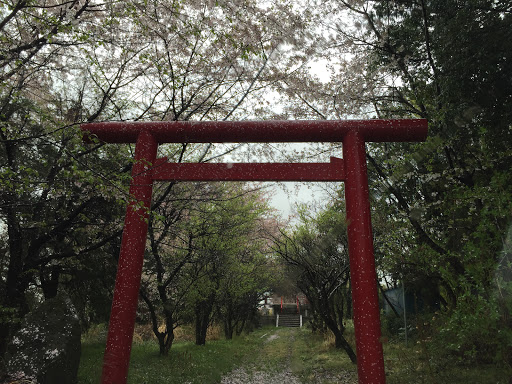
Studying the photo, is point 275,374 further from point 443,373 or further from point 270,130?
point 270,130

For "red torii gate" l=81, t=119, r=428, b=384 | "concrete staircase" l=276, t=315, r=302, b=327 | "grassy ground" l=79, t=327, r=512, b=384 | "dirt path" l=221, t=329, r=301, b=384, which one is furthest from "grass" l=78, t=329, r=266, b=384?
"concrete staircase" l=276, t=315, r=302, b=327

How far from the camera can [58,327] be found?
4.77 m

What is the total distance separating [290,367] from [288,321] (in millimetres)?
19383

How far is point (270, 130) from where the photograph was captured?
14.0ft

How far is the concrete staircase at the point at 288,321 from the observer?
2700cm

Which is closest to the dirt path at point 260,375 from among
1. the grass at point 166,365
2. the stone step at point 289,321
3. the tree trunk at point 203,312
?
the grass at point 166,365

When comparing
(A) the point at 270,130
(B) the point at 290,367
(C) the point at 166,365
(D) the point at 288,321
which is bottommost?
(D) the point at 288,321

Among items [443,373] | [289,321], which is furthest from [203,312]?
[289,321]

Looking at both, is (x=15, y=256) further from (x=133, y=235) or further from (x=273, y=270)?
(x=273, y=270)

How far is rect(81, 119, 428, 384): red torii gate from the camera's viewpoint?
141 inches

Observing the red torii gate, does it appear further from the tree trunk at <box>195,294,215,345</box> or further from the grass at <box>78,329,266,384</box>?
the tree trunk at <box>195,294,215,345</box>

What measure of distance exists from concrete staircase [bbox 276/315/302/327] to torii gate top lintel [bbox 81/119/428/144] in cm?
2517

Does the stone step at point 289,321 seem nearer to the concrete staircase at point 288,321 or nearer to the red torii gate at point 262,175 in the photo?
the concrete staircase at point 288,321

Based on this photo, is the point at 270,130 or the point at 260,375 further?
the point at 260,375
